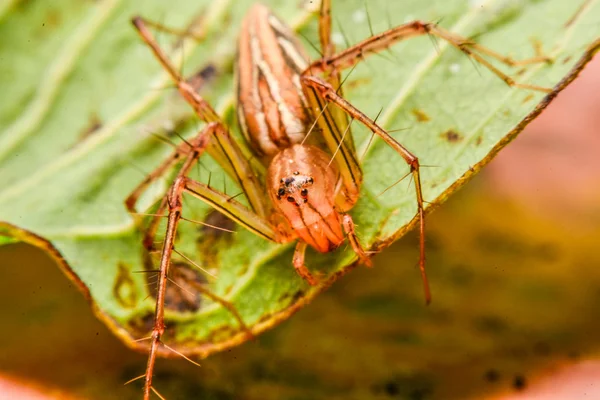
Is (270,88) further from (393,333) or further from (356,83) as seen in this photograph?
(393,333)

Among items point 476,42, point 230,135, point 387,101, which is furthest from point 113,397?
point 476,42

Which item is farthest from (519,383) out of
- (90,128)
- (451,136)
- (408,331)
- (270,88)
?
(90,128)

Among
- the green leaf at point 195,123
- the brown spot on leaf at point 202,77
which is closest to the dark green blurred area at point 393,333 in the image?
the green leaf at point 195,123

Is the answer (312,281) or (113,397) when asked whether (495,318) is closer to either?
(312,281)

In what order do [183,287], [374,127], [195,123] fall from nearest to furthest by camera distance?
[374,127] → [183,287] → [195,123]

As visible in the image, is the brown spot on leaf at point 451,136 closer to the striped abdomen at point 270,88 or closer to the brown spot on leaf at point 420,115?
the brown spot on leaf at point 420,115

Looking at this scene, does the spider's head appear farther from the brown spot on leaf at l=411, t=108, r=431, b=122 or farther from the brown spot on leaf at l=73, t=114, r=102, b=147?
the brown spot on leaf at l=73, t=114, r=102, b=147

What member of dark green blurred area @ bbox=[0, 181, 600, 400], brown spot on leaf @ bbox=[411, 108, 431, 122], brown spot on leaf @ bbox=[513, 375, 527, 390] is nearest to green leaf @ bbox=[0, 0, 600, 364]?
brown spot on leaf @ bbox=[411, 108, 431, 122]
